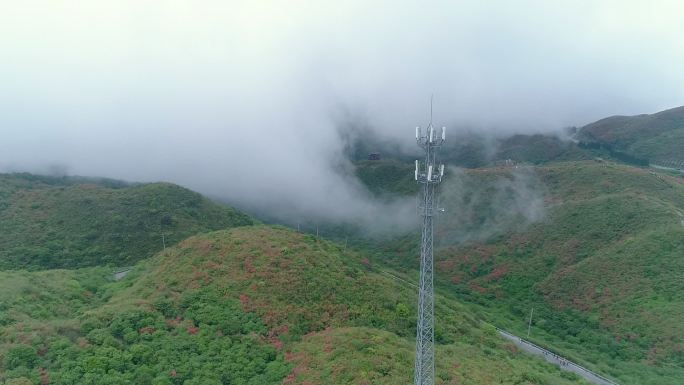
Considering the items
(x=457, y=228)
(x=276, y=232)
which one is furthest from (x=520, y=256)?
(x=276, y=232)

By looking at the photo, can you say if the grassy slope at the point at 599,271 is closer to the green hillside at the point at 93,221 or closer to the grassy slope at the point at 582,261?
the grassy slope at the point at 582,261

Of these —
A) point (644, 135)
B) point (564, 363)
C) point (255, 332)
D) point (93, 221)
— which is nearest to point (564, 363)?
point (564, 363)

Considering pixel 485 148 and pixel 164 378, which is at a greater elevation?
pixel 485 148

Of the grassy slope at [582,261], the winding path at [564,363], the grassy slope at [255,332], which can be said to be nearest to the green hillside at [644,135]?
the grassy slope at [582,261]

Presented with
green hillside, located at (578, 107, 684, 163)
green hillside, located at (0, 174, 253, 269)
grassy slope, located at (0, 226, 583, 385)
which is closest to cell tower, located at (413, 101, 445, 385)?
grassy slope, located at (0, 226, 583, 385)

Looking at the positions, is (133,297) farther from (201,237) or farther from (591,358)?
(591,358)

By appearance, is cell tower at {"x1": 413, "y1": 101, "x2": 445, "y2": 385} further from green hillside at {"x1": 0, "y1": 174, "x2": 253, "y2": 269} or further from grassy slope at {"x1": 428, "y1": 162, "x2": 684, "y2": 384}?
green hillside at {"x1": 0, "y1": 174, "x2": 253, "y2": 269}

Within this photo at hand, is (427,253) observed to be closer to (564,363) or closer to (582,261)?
(564,363)
